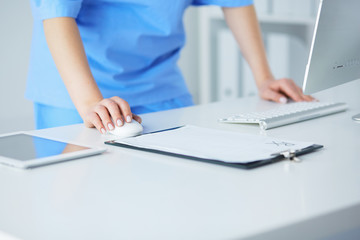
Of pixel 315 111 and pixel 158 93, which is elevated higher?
pixel 158 93

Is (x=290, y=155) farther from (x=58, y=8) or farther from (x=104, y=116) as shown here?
(x=58, y=8)

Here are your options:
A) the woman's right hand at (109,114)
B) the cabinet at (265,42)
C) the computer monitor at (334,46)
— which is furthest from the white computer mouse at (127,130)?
the cabinet at (265,42)

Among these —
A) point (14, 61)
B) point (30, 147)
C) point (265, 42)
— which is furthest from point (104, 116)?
point (265, 42)

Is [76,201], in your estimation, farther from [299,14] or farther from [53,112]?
[299,14]

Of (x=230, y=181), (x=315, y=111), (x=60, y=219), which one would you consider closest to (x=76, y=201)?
(x=60, y=219)

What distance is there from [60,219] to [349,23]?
73 centimetres

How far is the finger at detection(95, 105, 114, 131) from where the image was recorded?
0.91 m

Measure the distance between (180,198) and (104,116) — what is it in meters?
0.38

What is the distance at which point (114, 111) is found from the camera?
922mm

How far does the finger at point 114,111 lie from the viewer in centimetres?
91

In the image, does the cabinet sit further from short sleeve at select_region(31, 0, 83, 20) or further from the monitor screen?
short sleeve at select_region(31, 0, 83, 20)

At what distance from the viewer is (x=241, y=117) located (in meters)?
1.01

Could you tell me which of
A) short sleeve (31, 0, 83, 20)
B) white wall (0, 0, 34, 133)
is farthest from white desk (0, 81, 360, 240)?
white wall (0, 0, 34, 133)

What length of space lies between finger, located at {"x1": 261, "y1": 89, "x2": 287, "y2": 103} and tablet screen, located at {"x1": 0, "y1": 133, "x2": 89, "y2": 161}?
1.88ft
